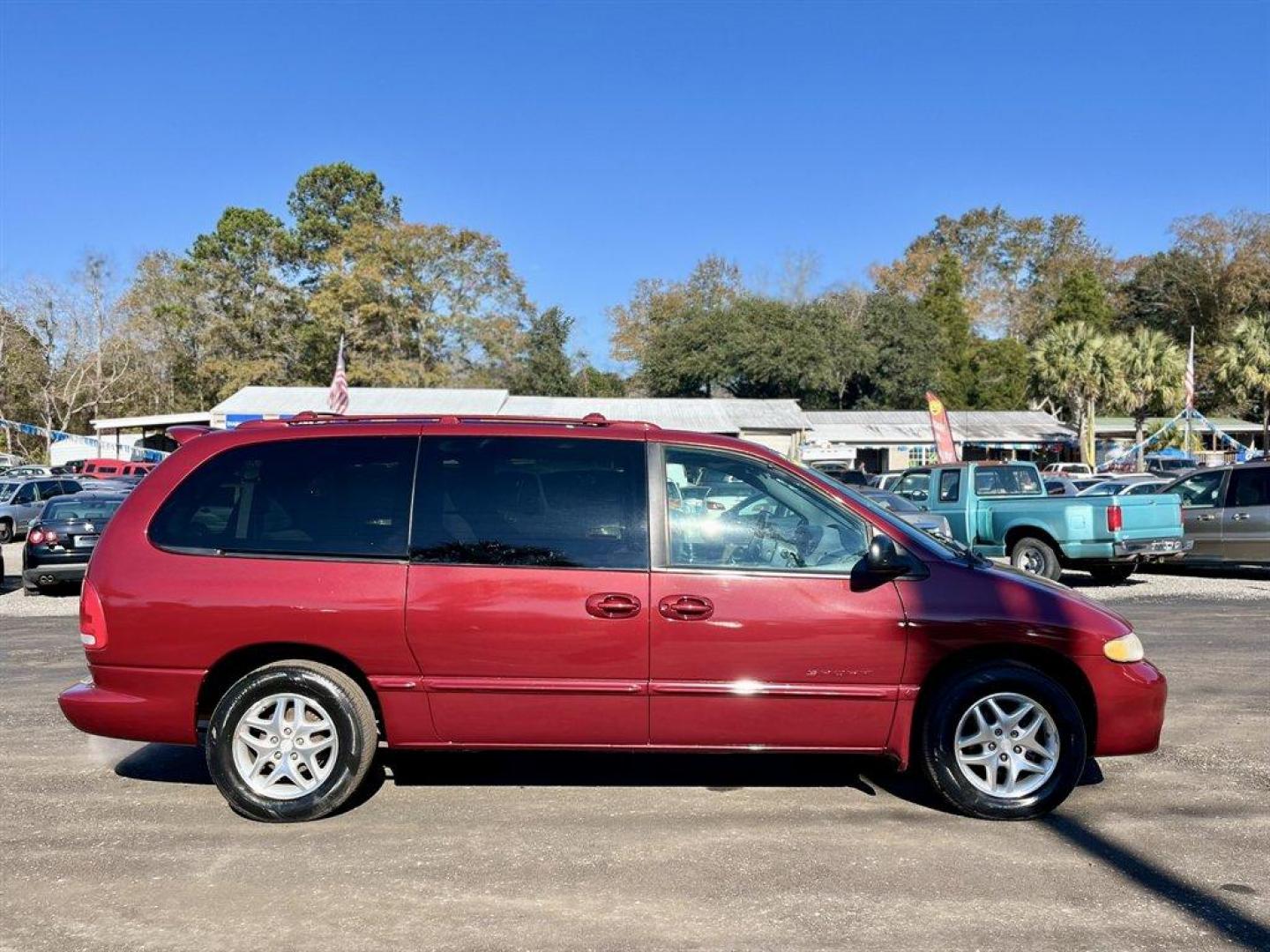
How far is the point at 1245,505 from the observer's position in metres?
15.4

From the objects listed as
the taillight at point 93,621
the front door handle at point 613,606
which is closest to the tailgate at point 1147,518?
the front door handle at point 613,606

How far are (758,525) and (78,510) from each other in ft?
43.2

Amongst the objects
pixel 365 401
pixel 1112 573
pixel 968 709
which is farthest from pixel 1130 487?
pixel 365 401

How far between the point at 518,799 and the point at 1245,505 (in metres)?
13.8

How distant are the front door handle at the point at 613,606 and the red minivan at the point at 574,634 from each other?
13mm

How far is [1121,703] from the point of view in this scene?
202 inches

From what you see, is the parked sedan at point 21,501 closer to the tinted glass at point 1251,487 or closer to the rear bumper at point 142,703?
the rear bumper at point 142,703

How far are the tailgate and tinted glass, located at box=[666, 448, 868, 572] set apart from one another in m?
10.1

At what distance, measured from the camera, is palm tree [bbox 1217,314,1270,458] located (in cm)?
4197

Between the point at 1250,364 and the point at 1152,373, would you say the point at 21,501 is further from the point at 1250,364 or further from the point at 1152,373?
the point at 1250,364

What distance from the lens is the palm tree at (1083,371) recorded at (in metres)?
45.7

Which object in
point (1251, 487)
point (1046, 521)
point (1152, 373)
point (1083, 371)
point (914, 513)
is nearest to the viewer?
point (1046, 521)

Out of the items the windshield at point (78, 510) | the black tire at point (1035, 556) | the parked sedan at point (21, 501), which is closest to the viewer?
the black tire at point (1035, 556)

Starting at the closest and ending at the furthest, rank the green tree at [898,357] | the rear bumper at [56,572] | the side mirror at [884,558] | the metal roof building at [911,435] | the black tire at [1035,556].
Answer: the side mirror at [884,558] < the black tire at [1035,556] < the rear bumper at [56,572] < the metal roof building at [911,435] < the green tree at [898,357]
